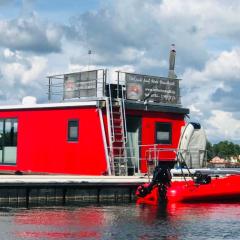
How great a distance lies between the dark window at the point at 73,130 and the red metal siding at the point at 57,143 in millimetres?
222

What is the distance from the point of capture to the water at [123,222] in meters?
22.0

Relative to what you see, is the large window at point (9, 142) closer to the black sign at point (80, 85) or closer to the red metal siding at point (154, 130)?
the black sign at point (80, 85)

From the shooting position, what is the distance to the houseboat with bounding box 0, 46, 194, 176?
37781mm

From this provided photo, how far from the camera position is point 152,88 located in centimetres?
3975

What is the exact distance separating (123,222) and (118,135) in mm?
13199

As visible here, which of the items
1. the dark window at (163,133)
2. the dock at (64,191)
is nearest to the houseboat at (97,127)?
the dark window at (163,133)

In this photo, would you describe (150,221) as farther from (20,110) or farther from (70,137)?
(20,110)

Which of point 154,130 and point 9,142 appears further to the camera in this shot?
point 9,142

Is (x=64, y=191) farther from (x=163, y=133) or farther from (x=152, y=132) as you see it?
(x=163, y=133)

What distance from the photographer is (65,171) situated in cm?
3922

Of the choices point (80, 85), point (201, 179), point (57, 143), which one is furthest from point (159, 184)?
point (80, 85)

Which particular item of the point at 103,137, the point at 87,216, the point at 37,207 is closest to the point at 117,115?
the point at 103,137

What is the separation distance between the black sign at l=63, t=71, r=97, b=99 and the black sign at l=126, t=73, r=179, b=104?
190 centimetres

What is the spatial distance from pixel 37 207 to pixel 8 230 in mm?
7690
